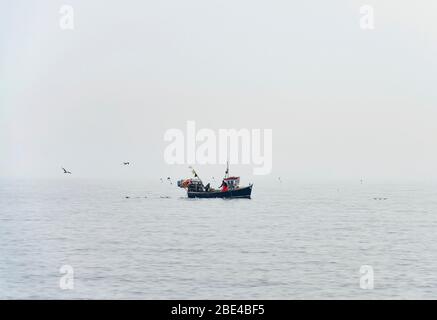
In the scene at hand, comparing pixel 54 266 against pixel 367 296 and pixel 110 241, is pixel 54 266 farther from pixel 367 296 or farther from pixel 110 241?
pixel 367 296

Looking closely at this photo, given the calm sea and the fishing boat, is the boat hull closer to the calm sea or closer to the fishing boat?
the fishing boat

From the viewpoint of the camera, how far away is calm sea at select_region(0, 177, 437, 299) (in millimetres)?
40969

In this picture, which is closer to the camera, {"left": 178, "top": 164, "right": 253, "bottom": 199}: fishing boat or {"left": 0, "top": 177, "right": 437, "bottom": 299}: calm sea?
{"left": 0, "top": 177, "right": 437, "bottom": 299}: calm sea

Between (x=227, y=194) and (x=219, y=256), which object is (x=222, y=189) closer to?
(x=227, y=194)

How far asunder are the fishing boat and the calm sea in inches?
1253

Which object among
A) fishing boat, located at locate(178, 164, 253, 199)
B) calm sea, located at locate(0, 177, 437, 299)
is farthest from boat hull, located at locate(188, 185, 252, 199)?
calm sea, located at locate(0, 177, 437, 299)

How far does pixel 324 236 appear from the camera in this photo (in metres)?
74.0

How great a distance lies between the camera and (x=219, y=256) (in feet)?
186

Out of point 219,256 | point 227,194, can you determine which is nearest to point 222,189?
point 227,194

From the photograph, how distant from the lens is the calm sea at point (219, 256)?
134 feet

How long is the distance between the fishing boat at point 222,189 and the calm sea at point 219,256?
31821 millimetres
